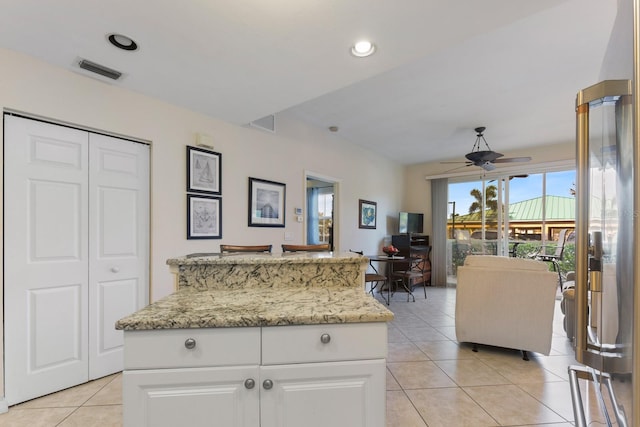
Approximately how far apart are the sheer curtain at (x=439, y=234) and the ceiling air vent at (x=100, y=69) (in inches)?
237

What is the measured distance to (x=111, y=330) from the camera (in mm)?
2547

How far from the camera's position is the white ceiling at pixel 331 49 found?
1642 millimetres

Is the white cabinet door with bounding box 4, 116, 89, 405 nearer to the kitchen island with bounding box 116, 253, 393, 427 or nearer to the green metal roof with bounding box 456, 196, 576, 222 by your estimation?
the kitchen island with bounding box 116, 253, 393, 427

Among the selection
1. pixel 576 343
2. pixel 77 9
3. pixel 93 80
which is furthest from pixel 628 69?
pixel 93 80

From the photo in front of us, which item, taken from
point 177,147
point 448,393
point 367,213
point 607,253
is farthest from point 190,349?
A: point 367,213

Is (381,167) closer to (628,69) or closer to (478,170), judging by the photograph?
(478,170)

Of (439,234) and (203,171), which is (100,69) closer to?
(203,171)

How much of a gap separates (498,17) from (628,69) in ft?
4.58

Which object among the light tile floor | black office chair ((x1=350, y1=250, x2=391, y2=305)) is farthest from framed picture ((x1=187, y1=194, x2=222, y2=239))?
black office chair ((x1=350, y1=250, x2=391, y2=305))

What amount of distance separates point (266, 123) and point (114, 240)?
2.06 m

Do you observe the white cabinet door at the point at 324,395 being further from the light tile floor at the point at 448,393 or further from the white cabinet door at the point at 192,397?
the light tile floor at the point at 448,393

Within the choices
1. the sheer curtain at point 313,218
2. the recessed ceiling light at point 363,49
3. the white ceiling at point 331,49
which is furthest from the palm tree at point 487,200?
the recessed ceiling light at point 363,49

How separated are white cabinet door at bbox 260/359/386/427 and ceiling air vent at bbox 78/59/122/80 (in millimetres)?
2398

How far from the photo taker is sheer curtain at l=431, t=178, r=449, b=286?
6.60 meters
